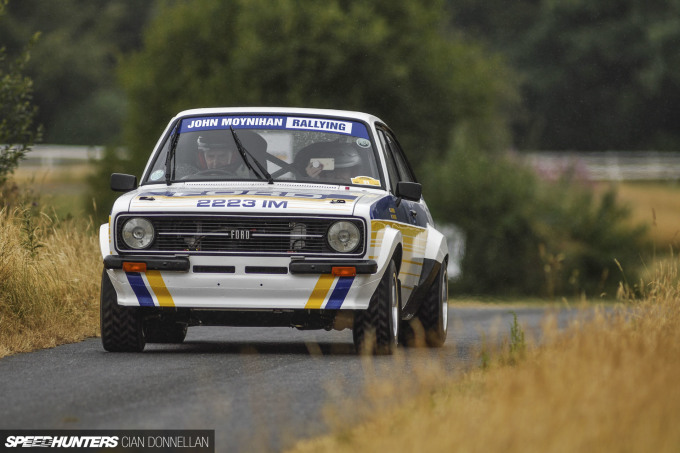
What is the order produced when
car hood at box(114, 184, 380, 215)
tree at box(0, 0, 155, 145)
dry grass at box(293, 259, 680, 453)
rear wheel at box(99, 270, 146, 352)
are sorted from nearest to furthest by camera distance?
dry grass at box(293, 259, 680, 453) < car hood at box(114, 184, 380, 215) < rear wheel at box(99, 270, 146, 352) < tree at box(0, 0, 155, 145)

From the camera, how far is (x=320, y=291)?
32.4ft

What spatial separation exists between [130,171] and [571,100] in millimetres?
34392

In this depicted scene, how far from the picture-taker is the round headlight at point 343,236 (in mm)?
9930

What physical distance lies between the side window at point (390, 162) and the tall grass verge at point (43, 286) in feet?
9.62

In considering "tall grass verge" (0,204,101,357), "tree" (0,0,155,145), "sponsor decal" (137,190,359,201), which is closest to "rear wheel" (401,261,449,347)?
"sponsor decal" (137,190,359,201)

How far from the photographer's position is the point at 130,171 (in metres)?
39.2

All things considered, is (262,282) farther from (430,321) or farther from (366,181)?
(430,321)

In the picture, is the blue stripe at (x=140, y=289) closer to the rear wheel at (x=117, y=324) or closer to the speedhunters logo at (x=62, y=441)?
the rear wheel at (x=117, y=324)

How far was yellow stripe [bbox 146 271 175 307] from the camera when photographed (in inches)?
393

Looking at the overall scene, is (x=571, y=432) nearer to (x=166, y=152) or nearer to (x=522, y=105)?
(x=166, y=152)

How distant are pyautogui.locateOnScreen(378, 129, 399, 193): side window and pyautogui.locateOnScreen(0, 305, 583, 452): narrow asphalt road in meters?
1.31

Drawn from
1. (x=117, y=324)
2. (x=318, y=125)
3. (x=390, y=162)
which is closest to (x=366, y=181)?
(x=318, y=125)

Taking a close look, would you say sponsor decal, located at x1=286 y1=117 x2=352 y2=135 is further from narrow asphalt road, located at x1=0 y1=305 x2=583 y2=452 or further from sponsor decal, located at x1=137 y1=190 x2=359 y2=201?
narrow asphalt road, located at x1=0 y1=305 x2=583 y2=452

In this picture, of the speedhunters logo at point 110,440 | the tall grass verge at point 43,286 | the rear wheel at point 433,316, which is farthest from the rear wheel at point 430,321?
the speedhunters logo at point 110,440
